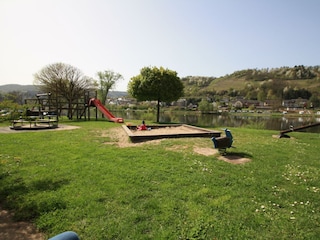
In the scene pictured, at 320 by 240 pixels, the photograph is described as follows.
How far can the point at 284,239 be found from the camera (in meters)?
Result: 3.57

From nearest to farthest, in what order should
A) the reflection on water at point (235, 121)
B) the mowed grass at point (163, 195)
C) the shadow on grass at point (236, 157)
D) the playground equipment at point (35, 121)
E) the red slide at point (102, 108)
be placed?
the mowed grass at point (163, 195)
the shadow on grass at point (236, 157)
the playground equipment at point (35, 121)
the red slide at point (102, 108)
the reflection on water at point (235, 121)

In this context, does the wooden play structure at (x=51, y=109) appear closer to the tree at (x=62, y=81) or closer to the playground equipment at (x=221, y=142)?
the tree at (x=62, y=81)

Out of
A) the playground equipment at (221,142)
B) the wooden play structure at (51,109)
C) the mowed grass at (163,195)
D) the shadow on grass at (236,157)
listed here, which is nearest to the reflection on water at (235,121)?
the wooden play structure at (51,109)

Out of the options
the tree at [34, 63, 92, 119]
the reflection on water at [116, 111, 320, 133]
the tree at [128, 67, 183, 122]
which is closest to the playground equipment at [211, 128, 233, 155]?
the reflection on water at [116, 111, 320, 133]

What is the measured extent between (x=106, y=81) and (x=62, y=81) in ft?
53.6

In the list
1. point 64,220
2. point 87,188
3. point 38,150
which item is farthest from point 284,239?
point 38,150

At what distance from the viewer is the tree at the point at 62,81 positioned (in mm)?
30969

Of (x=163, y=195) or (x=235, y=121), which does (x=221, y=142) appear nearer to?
(x=163, y=195)

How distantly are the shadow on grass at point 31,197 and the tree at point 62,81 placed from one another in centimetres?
2628

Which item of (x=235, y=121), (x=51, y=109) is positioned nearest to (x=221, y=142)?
(x=51, y=109)

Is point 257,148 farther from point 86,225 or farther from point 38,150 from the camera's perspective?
point 38,150

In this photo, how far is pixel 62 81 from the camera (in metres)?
31.6

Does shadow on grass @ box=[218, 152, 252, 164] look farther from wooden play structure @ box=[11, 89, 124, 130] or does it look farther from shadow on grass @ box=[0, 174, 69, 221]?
wooden play structure @ box=[11, 89, 124, 130]

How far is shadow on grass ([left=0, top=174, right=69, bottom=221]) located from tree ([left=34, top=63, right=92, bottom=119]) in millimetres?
26275
